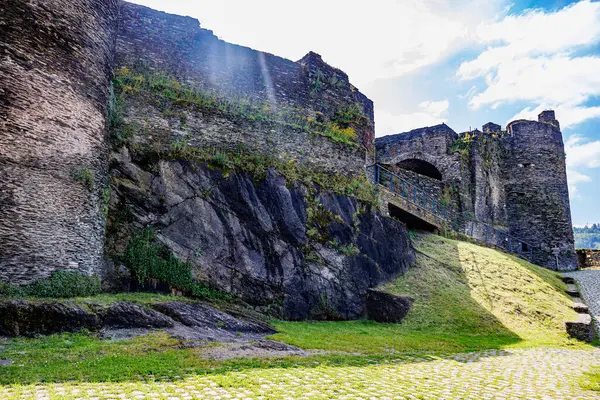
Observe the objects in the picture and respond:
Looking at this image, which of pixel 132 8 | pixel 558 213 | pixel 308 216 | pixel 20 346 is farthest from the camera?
pixel 558 213

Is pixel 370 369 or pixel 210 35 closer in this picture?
pixel 370 369

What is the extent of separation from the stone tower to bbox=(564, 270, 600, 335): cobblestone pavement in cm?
486

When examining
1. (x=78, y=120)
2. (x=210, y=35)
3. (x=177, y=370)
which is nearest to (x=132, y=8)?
(x=210, y=35)

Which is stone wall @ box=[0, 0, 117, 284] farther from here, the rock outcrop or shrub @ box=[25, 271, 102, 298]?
the rock outcrop

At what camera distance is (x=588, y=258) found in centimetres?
3075

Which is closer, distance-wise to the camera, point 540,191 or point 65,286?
point 65,286

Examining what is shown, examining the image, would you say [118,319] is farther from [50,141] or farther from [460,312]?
[460,312]

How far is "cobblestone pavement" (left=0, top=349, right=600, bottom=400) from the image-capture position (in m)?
4.70

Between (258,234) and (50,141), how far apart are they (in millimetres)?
5597

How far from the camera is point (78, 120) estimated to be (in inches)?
399

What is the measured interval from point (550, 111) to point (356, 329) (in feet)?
93.5

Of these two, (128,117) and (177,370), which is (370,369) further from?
(128,117)

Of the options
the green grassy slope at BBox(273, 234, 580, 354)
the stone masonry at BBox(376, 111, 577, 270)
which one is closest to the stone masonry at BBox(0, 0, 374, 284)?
the green grassy slope at BBox(273, 234, 580, 354)

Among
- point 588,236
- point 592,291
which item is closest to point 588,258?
point 592,291
